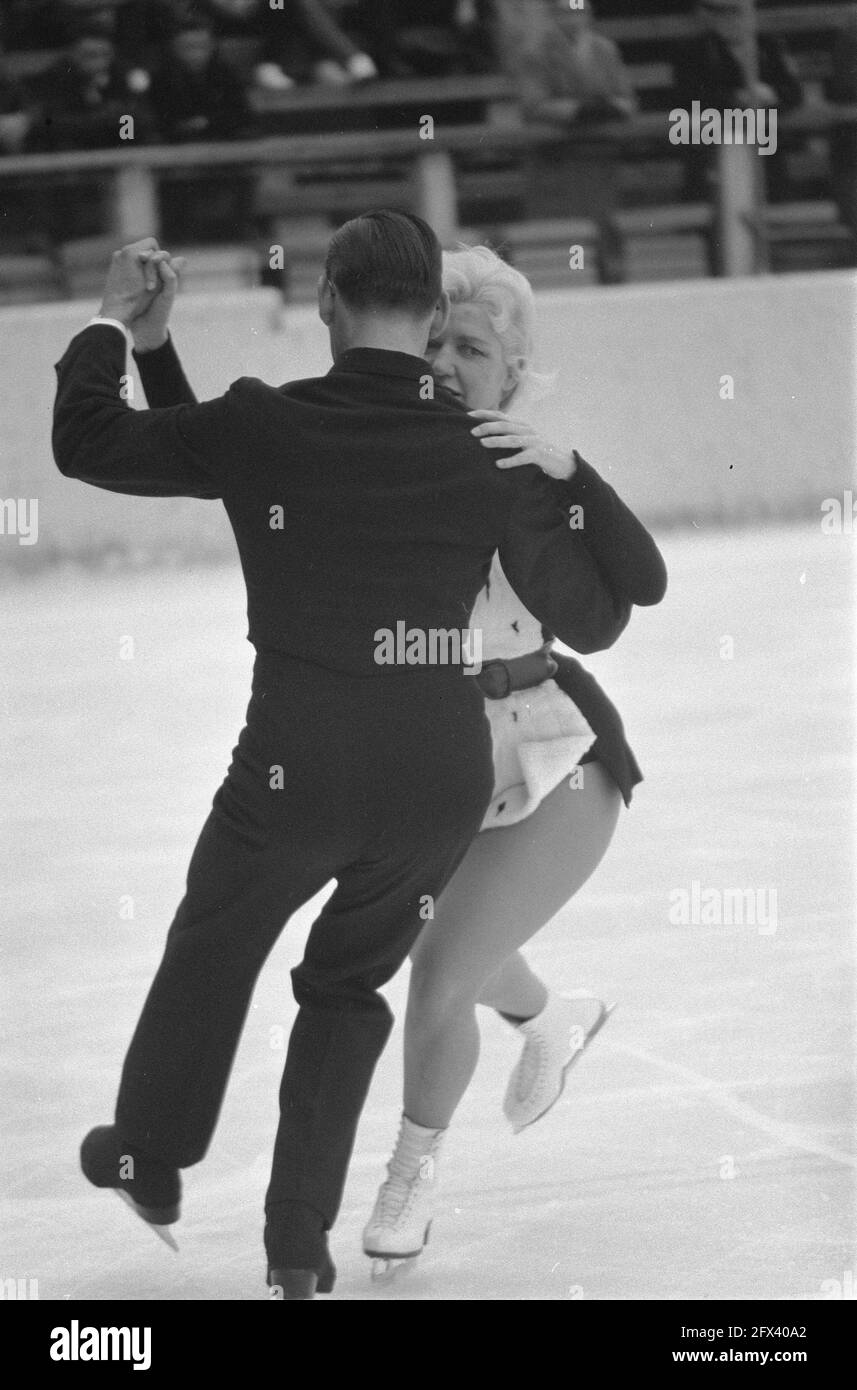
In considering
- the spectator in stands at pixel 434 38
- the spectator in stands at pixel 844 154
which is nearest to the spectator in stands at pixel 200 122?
the spectator in stands at pixel 434 38

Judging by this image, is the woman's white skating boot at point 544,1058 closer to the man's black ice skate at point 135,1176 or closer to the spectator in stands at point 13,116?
the man's black ice skate at point 135,1176

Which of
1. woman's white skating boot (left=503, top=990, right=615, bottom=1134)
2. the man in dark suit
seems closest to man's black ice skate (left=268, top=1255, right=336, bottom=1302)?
the man in dark suit

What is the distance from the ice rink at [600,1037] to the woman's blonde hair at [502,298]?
3.43 ft

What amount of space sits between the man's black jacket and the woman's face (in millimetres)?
382

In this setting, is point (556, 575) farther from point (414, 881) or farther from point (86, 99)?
point (86, 99)

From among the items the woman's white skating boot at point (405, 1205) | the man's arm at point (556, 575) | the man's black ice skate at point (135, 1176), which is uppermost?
the man's arm at point (556, 575)

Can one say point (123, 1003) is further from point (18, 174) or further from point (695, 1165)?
point (18, 174)

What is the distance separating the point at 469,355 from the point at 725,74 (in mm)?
6609

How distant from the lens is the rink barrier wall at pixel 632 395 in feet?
28.1

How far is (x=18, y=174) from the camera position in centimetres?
941

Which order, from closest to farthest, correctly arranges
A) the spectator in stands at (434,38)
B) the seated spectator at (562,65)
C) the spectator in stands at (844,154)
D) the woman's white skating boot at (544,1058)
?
1. the woman's white skating boot at (544,1058)
2. the spectator in stands at (434,38)
3. the seated spectator at (562,65)
4. the spectator in stands at (844,154)

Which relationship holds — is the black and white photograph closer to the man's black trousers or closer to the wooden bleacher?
the man's black trousers

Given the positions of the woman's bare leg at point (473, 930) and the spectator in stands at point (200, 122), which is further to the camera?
the spectator in stands at point (200, 122)

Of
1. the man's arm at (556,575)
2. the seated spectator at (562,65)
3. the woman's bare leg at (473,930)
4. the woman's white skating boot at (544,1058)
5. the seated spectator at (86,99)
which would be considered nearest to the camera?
the man's arm at (556,575)
